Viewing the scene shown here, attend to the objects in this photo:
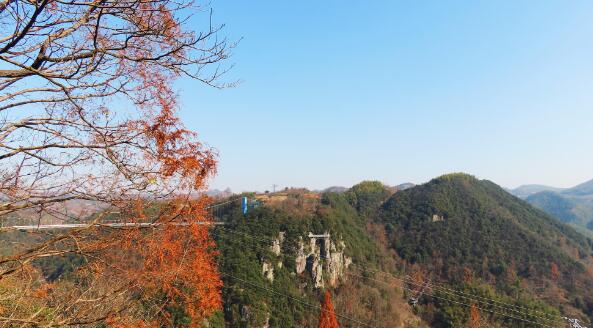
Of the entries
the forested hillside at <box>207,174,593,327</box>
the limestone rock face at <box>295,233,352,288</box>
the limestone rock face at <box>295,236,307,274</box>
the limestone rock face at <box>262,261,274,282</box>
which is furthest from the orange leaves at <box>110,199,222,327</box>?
the limestone rock face at <box>295,233,352,288</box>

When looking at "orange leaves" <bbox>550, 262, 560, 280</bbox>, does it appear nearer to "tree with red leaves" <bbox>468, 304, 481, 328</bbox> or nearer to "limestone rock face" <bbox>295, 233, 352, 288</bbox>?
"tree with red leaves" <bbox>468, 304, 481, 328</bbox>

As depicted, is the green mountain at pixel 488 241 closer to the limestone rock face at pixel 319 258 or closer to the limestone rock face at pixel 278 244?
the limestone rock face at pixel 319 258

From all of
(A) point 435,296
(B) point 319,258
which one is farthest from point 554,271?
(B) point 319,258

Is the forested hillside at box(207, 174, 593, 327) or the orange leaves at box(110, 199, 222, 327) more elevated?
the orange leaves at box(110, 199, 222, 327)

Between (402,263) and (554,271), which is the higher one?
(554,271)

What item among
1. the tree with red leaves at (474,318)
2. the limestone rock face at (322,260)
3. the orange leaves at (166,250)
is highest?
the orange leaves at (166,250)

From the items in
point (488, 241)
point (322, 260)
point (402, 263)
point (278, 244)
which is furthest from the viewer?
point (402, 263)

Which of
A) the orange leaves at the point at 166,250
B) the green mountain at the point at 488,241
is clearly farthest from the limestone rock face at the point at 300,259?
the orange leaves at the point at 166,250

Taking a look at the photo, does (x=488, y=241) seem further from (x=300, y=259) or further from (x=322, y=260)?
(x=300, y=259)

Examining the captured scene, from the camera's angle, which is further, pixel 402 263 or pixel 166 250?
pixel 402 263

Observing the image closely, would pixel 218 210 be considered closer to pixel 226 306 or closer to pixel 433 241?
pixel 226 306

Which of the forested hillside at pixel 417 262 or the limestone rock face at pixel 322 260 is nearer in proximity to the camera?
the forested hillside at pixel 417 262

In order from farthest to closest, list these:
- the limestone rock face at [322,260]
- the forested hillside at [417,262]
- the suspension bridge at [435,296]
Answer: the limestone rock face at [322,260] < the forested hillside at [417,262] < the suspension bridge at [435,296]

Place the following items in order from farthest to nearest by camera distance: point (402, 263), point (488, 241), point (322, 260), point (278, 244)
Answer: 1. point (402, 263)
2. point (488, 241)
3. point (322, 260)
4. point (278, 244)
